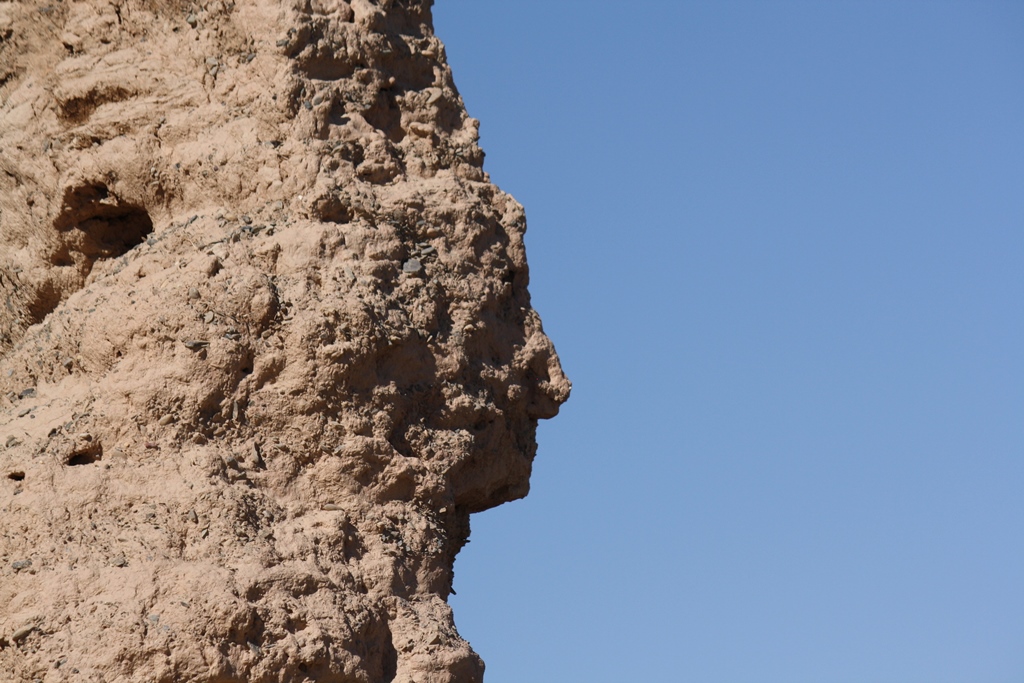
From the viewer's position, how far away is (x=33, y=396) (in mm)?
5789

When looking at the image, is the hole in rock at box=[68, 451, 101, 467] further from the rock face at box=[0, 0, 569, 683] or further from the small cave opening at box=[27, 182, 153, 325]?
the small cave opening at box=[27, 182, 153, 325]

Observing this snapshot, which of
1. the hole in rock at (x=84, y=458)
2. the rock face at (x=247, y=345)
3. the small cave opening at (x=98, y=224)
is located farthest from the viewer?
the small cave opening at (x=98, y=224)

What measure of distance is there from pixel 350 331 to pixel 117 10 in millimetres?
1855

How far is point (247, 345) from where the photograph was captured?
5.37 meters

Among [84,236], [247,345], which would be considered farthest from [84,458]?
[84,236]

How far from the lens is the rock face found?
16.4 ft

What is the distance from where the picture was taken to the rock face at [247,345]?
16.4 ft

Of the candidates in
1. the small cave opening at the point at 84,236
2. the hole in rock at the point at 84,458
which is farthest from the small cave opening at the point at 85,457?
the small cave opening at the point at 84,236

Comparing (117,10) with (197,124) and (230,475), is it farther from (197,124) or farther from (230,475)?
(230,475)

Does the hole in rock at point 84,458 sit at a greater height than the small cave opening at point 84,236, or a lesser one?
lesser

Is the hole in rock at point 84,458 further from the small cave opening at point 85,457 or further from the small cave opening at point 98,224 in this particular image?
the small cave opening at point 98,224

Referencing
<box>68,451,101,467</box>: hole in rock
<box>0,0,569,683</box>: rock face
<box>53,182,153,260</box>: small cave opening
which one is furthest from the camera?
<box>53,182,153,260</box>: small cave opening

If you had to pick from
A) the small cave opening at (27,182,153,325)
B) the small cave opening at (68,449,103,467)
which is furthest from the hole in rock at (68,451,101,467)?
the small cave opening at (27,182,153,325)

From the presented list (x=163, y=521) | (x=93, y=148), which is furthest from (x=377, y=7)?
(x=163, y=521)
